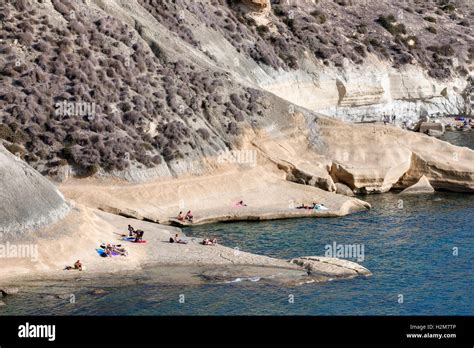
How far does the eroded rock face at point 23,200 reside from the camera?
5091 centimetres

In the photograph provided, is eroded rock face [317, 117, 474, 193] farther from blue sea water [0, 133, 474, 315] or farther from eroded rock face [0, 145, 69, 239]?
eroded rock face [0, 145, 69, 239]

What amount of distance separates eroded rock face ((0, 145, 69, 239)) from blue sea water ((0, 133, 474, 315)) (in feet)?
17.5

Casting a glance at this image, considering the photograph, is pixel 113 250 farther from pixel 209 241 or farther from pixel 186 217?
pixel 186 217

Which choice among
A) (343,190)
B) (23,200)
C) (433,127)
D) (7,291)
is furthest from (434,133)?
(7,291)

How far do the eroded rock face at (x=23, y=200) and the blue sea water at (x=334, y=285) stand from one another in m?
5.33

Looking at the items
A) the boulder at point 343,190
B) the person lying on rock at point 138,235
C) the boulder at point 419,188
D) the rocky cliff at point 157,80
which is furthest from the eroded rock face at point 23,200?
the boulder at point 419,188

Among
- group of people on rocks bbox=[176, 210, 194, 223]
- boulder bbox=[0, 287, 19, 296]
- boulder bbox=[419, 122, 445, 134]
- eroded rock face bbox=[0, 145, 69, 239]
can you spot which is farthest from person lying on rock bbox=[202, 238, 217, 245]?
boulder bbox=[419, 122, 445, 134]

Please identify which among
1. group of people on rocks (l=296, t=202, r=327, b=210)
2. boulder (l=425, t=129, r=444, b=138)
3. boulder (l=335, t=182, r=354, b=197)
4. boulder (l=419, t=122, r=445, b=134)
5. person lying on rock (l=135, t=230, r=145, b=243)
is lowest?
person lying on rock (l=135, t=230, r=145, b=243)

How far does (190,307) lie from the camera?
4484 cm

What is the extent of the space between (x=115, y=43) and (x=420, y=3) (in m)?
63.9

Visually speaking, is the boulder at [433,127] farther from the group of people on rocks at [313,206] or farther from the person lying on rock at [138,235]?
the person lying on rock at [138,235]

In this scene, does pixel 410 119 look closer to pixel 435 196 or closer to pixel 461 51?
pixel 461 51

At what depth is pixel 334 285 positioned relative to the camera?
48.5 meters

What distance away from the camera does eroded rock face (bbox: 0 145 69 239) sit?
2004 inches
